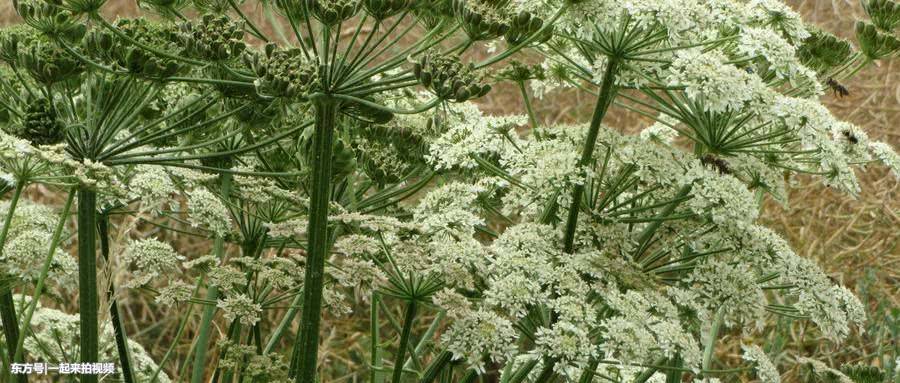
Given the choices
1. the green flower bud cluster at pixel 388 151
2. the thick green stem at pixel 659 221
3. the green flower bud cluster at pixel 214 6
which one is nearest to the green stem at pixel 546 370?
the thick green stem at pixel 659 221

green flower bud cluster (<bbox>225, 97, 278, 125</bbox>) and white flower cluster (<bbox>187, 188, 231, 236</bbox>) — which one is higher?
green flower bud cluster (<bbox>225, 97, 278, 125</bbox>)

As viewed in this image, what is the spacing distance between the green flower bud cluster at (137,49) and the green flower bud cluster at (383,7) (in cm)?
Answer: 68

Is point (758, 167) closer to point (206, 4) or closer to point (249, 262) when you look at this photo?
point (249, 262)

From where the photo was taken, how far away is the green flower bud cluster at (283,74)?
121 inches

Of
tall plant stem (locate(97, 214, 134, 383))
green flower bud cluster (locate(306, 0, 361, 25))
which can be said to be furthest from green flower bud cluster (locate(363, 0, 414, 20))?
tall plant stem (locate(97, 214, 134, 383))

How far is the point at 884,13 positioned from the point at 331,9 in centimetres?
238

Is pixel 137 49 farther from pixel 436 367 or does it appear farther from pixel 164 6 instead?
pixel 436 367

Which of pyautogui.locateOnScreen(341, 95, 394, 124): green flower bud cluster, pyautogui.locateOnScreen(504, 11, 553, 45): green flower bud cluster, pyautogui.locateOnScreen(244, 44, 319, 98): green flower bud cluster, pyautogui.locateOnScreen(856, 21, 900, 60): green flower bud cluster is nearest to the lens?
pyautogui.locateOnScreen(244, 44, 319, 98): green flower bud cluster

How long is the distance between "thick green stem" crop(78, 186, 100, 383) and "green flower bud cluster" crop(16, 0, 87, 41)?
0.56 meters

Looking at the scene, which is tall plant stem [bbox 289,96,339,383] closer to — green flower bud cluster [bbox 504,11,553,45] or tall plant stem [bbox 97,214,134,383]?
green flower bud cluster [bbox 504,11,553,45]

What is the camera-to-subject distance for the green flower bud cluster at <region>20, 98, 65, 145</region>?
11.5 feet

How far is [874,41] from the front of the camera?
4281 millimetres

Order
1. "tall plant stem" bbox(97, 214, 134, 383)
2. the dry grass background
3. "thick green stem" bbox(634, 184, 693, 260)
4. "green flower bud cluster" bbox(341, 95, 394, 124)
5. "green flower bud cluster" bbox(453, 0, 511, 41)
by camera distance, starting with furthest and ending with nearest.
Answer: the dry grass background → "tall plant stem" bbox(97, 214, 134, 383) → "thick green stem" bbox(634, 184, 693, 260) → "green flower bud cluster" bbox(341, 95, 394, 124) → "green flower bud cluster" bbox(453, 0, 511, 41)

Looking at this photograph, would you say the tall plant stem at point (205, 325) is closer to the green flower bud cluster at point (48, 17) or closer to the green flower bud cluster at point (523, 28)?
the green flower bud cluster at point (48, 17)
